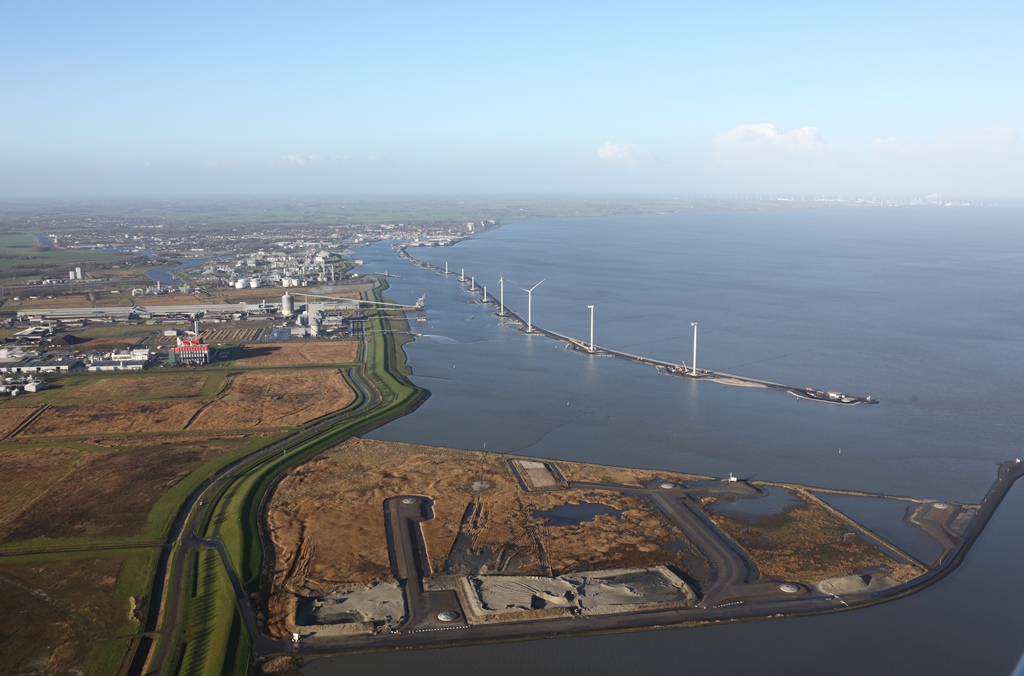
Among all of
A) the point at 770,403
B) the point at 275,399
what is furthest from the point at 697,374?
the point at 275,399

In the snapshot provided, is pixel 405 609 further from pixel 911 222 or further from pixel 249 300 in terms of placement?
pixel 911 222

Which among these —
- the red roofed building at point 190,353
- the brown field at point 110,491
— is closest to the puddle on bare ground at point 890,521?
the brown field at point 110,491

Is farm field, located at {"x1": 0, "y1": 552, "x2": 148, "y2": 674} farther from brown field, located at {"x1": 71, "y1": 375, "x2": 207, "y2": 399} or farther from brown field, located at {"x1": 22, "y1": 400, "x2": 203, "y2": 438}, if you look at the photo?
brown field, located at {"x1": 71, "y1": 375, "x2": 207, "y2": 399}

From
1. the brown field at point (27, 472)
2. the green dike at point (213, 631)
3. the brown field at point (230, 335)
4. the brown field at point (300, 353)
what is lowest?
the green dike at point (213, 631)

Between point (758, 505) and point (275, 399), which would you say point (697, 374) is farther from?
point (275, 399)

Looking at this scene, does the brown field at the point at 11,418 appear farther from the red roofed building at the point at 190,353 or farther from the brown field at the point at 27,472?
the red roofed building at the point at 190,353
